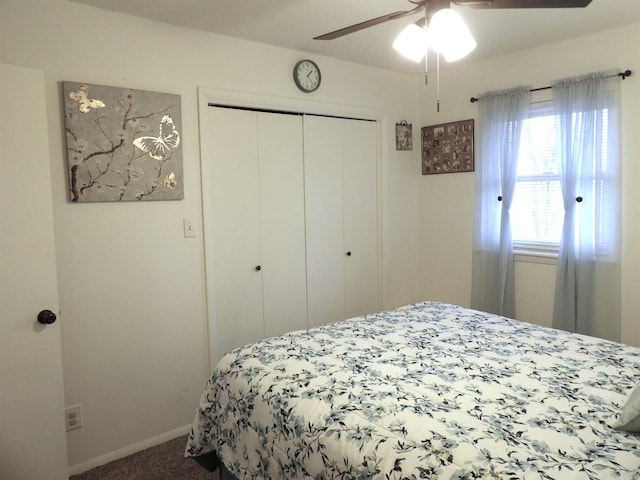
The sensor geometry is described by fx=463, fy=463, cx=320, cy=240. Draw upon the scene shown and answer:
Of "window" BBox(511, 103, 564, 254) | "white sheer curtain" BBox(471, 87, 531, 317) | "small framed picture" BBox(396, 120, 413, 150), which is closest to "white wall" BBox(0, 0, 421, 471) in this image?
"small framed picture" BBox(396, 120, 413, 150)

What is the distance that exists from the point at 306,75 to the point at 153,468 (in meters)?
2.62

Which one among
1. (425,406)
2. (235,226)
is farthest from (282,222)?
(425,406)

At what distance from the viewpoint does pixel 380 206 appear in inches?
151

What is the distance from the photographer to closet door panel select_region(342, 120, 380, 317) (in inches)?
142

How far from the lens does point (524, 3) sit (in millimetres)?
1682

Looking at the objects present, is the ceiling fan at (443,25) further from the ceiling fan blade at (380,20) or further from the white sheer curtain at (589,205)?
the white sheer curtain at (589,205)

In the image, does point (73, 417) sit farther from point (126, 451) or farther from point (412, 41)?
point (412, 41)

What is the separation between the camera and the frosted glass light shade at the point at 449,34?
175 cm

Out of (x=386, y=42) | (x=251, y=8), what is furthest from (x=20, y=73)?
(x=386, y=42)

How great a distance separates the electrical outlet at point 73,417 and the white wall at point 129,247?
0.03 meters

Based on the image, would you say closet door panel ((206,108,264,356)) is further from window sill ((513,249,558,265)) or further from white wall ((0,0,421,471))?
window sill ((513,249,558,265))

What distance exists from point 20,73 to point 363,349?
6.40 feet

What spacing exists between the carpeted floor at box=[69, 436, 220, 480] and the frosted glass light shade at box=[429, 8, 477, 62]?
232 cm

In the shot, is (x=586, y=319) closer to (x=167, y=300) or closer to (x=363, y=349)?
(x=363, y=349)
